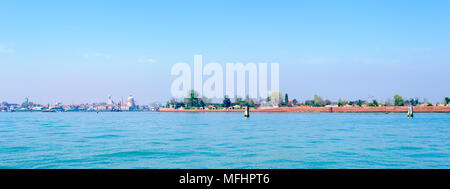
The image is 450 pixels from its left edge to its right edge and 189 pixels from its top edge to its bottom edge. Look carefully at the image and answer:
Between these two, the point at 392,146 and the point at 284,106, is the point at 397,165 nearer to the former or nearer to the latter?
the point at 392,146

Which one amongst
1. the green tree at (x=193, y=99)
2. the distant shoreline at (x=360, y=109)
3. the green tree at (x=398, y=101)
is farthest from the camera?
the green tree at (x=193, y=99)

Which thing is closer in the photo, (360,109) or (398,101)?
(360,109)

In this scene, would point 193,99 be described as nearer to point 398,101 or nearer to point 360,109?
point 360,109

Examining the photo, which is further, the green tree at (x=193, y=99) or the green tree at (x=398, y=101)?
the green tree at (x=193, y=99)

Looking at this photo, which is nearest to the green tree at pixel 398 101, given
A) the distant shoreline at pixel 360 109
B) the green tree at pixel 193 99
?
the distant shoreline at pixel 360 109

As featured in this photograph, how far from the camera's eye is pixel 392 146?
1602 centimetres

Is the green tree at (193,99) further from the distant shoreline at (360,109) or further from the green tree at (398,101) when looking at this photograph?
the green tree at (398,101)

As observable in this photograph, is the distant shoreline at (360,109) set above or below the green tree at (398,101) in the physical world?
below

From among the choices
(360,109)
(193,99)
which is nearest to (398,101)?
(360,109)

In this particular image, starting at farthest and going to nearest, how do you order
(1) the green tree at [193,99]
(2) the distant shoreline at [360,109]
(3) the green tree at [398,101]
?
(1) the green tree at [193,99] → (3) the green tree at [398,101] → (2) the distant shoreline at [360,109]

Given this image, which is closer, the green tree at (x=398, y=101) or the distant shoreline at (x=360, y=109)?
the distant shoreline at (x=360, y=109)

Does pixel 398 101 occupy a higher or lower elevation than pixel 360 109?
higher
